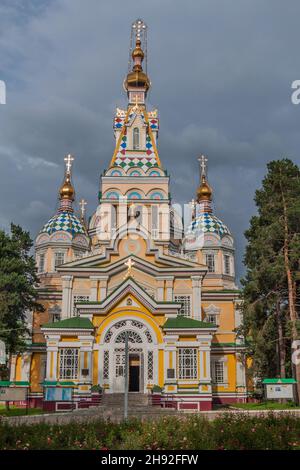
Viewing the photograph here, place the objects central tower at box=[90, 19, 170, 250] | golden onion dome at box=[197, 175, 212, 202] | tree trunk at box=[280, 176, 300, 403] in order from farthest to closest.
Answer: golden onion dome at box=[197, 175, 212, 202]
central tower at box=[90, 19, 170, 250]
tree trunk at box=[280, 176, 300, 403]

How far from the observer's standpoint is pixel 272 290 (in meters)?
28.5

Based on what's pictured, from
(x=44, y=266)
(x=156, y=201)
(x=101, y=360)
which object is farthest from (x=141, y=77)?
(x=101, y=360)

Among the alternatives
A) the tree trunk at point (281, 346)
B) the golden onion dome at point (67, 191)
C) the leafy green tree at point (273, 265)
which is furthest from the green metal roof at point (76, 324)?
the golden onion dome at point (67, 191)

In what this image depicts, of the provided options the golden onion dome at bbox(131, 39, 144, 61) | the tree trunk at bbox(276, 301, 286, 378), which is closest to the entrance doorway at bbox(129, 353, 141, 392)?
the tree trunk at bbox(276, 301, 286, 378)

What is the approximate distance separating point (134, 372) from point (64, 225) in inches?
691

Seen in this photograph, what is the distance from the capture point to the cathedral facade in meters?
27.6

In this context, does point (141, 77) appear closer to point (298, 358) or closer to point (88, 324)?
point (88, 324)

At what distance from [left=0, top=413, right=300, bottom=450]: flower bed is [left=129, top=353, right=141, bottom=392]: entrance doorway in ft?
57.4

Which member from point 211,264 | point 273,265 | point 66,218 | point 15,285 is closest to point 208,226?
point 211,264

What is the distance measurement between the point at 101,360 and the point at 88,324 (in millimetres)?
2036

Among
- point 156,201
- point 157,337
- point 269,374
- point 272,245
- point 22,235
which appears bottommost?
point 269,374

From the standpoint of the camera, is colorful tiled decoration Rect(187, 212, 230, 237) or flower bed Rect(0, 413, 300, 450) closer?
flower bed Rect(0, 413, 300, 450)

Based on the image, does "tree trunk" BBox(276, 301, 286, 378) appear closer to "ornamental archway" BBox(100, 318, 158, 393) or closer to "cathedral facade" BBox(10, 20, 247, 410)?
"cathedral facade" BBox(10, 20, 247, 410)

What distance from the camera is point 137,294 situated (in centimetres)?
2830
